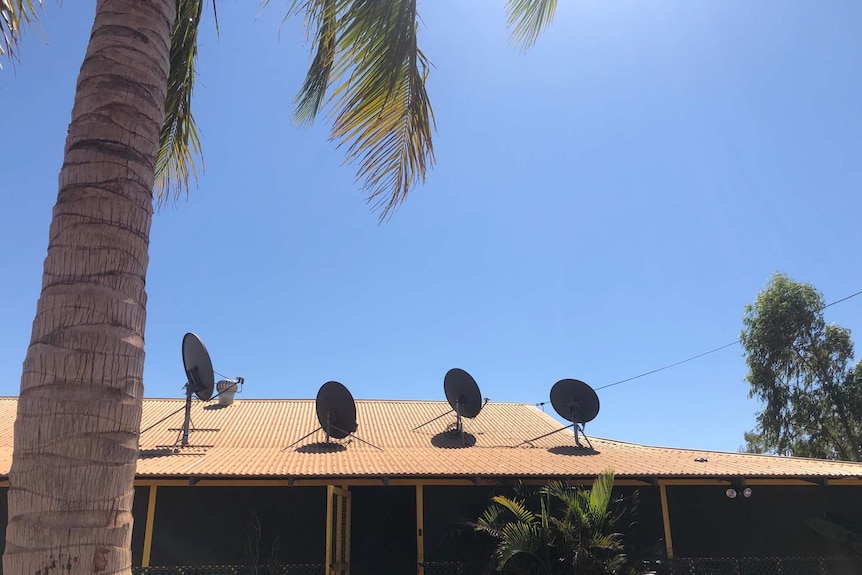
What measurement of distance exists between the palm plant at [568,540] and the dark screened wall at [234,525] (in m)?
3.62

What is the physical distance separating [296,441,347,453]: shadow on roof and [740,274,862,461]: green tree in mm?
18159

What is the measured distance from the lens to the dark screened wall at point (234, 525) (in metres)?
10.4

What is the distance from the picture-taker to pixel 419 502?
10477 mm

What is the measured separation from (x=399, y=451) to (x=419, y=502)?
2.03 m

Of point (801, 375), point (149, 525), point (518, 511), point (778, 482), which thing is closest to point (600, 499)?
point (518, 511)

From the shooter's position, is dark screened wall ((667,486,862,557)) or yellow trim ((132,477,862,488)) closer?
yellow trim ((132,477,862,488))

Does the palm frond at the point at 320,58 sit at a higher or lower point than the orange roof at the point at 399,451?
higher

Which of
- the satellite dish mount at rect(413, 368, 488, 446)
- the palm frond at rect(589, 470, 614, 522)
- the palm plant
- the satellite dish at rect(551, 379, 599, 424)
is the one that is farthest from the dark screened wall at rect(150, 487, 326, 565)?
the satellite dish at rect(551, 379, 599, 424)

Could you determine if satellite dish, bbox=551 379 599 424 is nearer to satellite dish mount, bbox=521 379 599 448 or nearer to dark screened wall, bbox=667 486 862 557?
satellite dish mount, bbox=521 379 599 448

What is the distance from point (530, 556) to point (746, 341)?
19232mm

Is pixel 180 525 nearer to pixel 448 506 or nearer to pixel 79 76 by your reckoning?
pixel 448 506

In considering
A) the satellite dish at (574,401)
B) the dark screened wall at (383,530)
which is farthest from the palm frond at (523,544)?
the satellite dish at (574,401)

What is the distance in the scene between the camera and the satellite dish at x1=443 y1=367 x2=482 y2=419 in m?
14.3

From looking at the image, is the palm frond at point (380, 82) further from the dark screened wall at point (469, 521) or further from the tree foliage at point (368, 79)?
the dark screened wall at point (469, 521)
